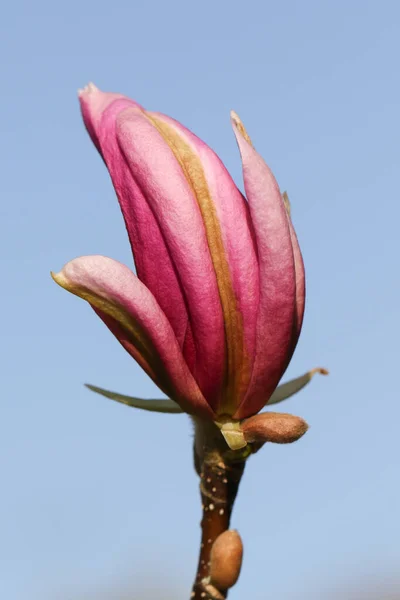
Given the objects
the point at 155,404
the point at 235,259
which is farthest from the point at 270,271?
the point at 155,404

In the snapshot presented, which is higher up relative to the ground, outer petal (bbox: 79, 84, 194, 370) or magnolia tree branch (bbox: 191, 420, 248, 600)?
outer petal (bbox: 79, 84, 194, 370)

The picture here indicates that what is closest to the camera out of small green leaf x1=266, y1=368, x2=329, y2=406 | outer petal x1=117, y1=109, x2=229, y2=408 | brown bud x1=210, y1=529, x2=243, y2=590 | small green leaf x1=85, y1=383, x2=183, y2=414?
brown bud x1=210, y1=529, x2=243, y2=590

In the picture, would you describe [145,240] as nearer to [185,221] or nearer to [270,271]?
[185,221]

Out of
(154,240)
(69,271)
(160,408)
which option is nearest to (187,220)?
(154,240)

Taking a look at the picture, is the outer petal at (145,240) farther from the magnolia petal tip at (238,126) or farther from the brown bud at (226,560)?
the brown bud at (226,560)

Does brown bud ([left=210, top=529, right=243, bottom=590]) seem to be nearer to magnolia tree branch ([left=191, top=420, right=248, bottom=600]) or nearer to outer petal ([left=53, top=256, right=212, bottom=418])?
magnolia tree branch ([left=191, top=420, right=248, bottom=600])

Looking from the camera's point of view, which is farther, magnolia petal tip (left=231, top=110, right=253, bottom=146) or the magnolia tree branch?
magnolia petal tip (left=231, top=110, right=253, bottom=146)

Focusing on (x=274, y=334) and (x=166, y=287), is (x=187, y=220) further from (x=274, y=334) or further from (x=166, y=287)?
(x=274, y=334)

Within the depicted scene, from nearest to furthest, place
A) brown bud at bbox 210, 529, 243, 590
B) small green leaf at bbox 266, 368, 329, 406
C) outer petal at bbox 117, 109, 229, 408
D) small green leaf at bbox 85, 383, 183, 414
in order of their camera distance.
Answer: brown bud at bbox 210, 529, 243, 590
outer petal at bbox 117, 109, 229, 408
small green leaf at bbox 85, 383, 183, 414
small green leaf at bbox 266, 368, 329, 406

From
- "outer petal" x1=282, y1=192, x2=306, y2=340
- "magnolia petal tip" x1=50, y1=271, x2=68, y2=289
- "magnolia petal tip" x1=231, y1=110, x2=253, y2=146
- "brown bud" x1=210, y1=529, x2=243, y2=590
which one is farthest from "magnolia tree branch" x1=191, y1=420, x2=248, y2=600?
"magnolia petal tip" x1=231, y1=110, x2=253, y2=146
